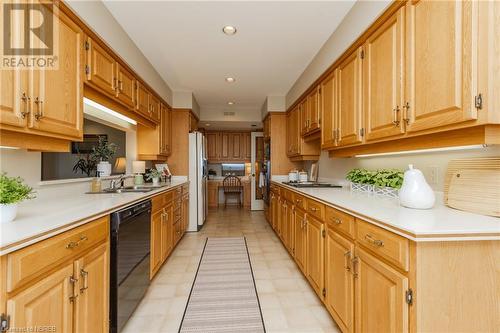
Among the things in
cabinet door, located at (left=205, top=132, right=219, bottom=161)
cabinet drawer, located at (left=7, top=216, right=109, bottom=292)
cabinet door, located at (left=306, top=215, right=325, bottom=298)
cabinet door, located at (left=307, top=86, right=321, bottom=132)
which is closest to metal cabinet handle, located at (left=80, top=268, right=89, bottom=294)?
cabinet drawer, located at (left=7, top=216, right=109, bottom=292)

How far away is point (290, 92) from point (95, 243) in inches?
155

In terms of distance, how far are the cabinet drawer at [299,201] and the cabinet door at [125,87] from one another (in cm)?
214

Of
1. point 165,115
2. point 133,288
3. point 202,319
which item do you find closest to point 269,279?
point 202,319

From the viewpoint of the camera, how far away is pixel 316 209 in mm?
2193

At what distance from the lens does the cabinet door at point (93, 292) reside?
128 cm

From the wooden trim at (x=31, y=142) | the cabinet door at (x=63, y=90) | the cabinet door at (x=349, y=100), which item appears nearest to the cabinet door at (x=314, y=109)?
the cabinet door at (x=349, y=100)

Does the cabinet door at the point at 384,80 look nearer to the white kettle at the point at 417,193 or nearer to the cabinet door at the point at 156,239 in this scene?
the white kettle at the point at 417,193

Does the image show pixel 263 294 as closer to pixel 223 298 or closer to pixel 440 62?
pixel 223 298

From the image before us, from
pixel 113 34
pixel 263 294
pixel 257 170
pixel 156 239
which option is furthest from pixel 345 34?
pixel 257 170

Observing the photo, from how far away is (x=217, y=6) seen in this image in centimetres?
212

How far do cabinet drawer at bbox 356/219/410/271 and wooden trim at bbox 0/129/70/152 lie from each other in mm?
2013

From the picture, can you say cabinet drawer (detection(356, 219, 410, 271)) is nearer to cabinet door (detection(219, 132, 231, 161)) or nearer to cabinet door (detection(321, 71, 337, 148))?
cabinet door (detection(321, 71, 337, 148))

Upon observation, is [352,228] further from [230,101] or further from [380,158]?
[230,101]

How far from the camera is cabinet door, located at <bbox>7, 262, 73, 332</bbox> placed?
931mm
